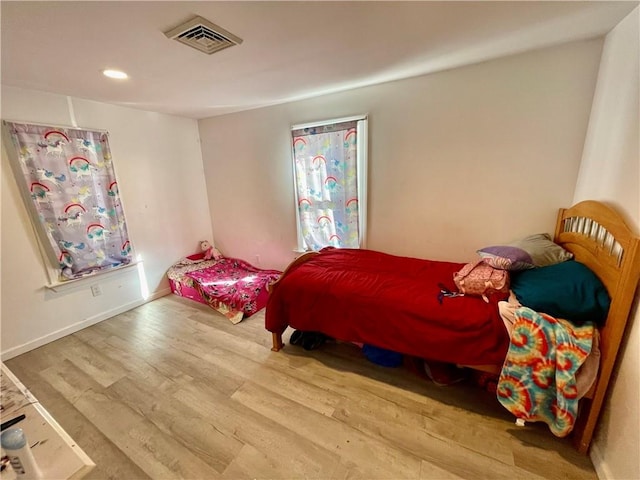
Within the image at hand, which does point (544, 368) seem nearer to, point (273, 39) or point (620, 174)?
point (620, 174)

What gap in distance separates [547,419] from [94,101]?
434 cm

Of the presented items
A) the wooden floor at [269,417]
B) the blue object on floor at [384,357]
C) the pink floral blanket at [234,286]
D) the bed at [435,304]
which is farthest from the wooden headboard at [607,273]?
the pink floral blanket at [234,286]

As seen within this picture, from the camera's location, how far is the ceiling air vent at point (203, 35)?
139cm

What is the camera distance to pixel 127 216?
2980 millimetres

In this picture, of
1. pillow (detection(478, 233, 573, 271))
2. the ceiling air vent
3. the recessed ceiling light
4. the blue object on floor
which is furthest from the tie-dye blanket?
the recessed ceiling light

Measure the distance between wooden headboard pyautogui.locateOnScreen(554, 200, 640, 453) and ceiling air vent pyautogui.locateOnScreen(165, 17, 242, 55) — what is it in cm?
224

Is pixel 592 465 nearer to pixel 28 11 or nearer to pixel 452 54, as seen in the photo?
pixel 452 54

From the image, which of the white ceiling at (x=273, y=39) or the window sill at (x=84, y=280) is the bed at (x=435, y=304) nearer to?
the white ceiling at (x=273, y=39)

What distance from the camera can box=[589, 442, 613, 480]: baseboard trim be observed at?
1.22m

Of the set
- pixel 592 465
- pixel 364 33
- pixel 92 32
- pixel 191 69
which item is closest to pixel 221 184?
pixel 191 69

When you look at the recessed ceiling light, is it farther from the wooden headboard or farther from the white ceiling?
the wooden headboard

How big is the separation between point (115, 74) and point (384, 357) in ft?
9.82

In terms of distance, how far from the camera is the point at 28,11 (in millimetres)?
1222

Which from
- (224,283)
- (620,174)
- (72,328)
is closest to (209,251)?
(224,283)
